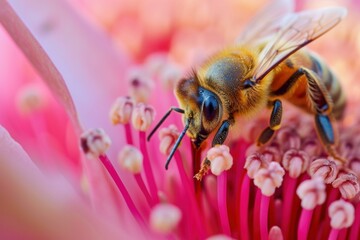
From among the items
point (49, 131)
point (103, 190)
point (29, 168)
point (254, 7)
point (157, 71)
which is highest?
point (254, 7)

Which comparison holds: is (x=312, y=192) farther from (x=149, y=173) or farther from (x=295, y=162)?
(x=149, y=173)

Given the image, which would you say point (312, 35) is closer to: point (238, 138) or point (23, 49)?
point (238, 138)

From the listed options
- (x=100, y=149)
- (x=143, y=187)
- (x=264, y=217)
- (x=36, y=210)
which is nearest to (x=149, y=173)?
(x=143, y=187)

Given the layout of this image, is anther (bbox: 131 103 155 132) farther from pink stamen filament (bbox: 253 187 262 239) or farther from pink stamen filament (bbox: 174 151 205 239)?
pink stamen filament (bbox: 253 187 262 239)

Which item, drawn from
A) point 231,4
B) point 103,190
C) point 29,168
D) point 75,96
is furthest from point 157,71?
point 29,168

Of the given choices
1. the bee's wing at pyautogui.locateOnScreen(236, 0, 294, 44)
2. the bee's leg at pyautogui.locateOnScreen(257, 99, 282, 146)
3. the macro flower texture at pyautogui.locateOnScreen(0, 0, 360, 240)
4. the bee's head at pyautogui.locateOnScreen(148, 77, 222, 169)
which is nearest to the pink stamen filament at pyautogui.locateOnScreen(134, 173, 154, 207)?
the macro flower texture at pyautogui.locateOnScreen(0, 0, 360, 240)
